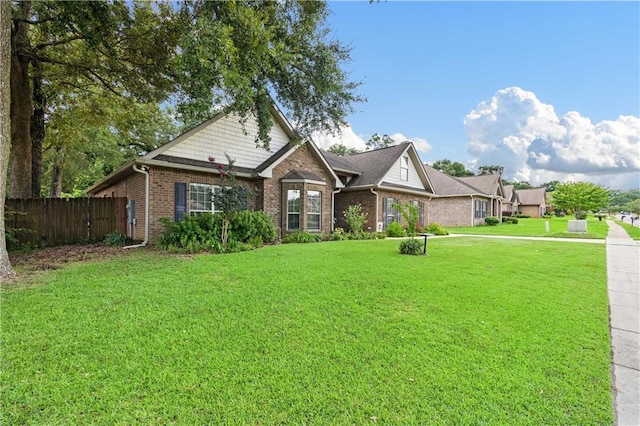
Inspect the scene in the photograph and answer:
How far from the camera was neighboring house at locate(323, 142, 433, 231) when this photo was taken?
17.7m

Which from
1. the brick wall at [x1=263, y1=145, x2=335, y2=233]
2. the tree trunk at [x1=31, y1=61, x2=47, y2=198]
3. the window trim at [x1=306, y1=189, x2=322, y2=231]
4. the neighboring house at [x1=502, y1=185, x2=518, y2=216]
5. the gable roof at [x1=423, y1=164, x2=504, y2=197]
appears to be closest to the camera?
the tree trunk at [x1=31, y1=61, x2=47, y2=198]

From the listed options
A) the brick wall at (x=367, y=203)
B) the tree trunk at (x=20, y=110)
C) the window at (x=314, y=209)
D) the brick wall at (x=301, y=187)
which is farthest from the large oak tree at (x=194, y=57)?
the brick wall at (x=367, y=203)

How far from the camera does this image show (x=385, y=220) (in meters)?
18.5

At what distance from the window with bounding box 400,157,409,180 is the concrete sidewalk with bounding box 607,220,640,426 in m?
12.4

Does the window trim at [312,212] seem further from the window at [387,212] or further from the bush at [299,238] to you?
the window at [387,212]

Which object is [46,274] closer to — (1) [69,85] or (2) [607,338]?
(2) [607,338]

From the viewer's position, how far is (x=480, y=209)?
2936 centimetres

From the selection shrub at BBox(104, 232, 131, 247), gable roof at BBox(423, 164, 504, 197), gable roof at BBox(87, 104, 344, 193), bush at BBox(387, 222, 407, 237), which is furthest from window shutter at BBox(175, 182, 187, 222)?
gable roof at BBox(423, 164, 504, 197)

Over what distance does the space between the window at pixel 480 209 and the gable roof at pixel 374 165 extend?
30.3 ft

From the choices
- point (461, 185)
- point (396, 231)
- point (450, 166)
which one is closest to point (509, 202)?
point (450, 166)

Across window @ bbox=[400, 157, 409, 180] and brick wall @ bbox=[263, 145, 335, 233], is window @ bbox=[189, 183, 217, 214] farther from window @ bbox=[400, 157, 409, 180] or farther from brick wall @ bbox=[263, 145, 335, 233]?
window @ bbox=[400, 157, 409, 180]

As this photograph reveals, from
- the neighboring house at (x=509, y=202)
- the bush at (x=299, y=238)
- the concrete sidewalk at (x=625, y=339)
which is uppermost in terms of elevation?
the neighboring house at (x=509, y=202)

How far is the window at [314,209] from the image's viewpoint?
14.5 meters

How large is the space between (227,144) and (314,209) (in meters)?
4.96
